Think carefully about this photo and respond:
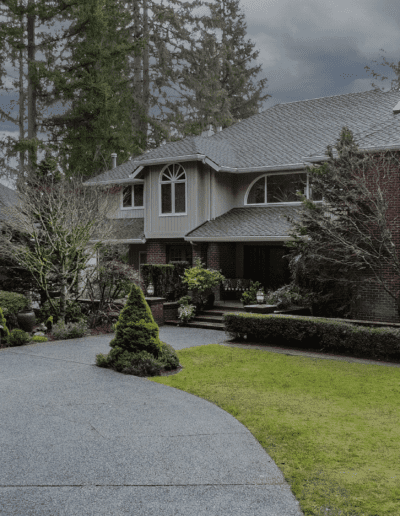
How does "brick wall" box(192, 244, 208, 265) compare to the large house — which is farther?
"brick wall" box(192, 244, 208, 265)

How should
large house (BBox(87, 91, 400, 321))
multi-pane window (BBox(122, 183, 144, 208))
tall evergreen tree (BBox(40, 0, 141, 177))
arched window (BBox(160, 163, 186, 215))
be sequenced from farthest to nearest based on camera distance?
tall evergreen tree (BBox(40, 0, 141, 177)), multi-pane window (BBox(122, 183, 144, 208)), arched window (BBox(160, 163, 186, 215)), large house (BBox(87, 91, 400, 321))

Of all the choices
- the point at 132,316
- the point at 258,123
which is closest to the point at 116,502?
the point at 132,316

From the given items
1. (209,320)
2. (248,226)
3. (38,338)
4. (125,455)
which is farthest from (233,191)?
(125,455)

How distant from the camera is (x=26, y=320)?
14.5 metres

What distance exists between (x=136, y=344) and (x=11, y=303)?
584 centimetres

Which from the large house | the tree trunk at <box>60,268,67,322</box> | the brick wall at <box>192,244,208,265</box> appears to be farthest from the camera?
the brick wall at <box>192,244,208,265</box>

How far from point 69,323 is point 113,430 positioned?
8421mm

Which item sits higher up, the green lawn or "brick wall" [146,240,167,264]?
"brick wall" [146,240,167,264]

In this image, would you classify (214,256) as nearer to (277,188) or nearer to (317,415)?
(277,188)

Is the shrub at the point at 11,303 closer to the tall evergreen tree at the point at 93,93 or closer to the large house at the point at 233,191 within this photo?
the large house at the point at 233,191

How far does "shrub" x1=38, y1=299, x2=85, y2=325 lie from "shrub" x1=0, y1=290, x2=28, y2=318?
34.2 inches

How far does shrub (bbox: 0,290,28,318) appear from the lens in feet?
47.7

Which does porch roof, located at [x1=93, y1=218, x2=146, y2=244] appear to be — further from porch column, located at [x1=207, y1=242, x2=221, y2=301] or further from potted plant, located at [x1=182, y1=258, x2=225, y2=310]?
potted plant, located at [x1=182, y1=258, x2=225, y2=310]

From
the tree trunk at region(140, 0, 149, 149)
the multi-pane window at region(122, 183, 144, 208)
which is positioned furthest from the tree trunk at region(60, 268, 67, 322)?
the tree trunk at region(140, 0, 149, 149)
